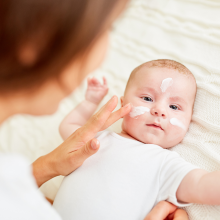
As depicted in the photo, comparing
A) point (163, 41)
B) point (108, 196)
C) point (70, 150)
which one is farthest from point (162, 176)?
point (163, 41)

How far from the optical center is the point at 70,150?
3.33 feet

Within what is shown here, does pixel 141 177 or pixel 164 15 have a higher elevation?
pixel 164 15

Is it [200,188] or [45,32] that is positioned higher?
[45,32]

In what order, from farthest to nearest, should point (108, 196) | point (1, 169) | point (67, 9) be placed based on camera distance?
point (108, 196)
point (1, 169)
point (67, 9)

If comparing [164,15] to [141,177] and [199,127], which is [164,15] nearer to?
[199,127]

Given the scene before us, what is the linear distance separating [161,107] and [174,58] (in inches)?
16.4

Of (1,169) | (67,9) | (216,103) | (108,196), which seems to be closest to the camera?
(67,9)

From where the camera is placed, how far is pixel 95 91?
1.45 m

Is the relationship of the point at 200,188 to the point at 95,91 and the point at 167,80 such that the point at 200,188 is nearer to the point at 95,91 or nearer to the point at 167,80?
the point at 167,80

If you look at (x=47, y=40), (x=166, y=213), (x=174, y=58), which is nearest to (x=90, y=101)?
(x=174, y=58)

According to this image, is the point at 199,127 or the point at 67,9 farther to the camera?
the point at 199,127

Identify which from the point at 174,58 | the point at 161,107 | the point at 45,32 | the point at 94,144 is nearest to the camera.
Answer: the point at 45,32

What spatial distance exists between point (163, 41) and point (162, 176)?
84 centimetres

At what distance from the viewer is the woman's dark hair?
0.54m
